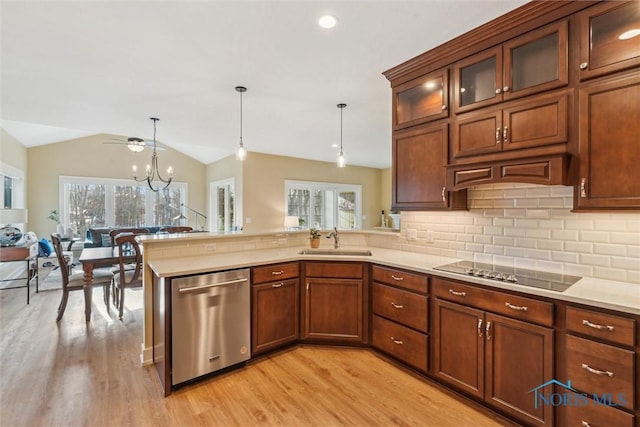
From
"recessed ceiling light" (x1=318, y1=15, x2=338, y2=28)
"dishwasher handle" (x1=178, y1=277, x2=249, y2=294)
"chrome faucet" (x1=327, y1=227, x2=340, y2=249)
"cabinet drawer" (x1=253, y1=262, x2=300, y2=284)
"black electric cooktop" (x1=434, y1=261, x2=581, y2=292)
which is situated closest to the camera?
"black electric cooktop" (x1=434, y1=261, x2=581, y2=292)

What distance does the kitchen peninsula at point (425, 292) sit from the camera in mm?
1608

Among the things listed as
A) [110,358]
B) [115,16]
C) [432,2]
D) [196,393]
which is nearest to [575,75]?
[432,2]

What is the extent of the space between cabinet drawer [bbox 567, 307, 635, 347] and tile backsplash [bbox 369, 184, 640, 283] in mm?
605

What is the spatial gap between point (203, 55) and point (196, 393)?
264 cm

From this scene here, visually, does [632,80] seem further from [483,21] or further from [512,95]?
[483,21]

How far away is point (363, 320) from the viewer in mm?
2775

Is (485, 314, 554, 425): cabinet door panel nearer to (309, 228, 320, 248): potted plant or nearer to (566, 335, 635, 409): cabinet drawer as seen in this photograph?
(566, 335, 635, 409): cabinet drawer

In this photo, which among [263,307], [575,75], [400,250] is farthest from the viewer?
[400,250]

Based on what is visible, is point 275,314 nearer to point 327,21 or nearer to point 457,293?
point 457,293

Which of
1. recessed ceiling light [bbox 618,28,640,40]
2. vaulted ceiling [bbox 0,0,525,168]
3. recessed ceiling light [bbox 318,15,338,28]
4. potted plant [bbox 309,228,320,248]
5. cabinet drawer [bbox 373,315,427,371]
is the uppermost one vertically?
vaulted ceiling [bbox 0,0,525,168]

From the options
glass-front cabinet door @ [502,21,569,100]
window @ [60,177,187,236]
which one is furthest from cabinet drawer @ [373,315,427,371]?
window @ [60,177,187,236]

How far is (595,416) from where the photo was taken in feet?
4.99

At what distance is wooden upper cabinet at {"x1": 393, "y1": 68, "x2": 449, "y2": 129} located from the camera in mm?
2428

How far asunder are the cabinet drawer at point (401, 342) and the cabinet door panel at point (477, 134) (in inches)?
58.3
